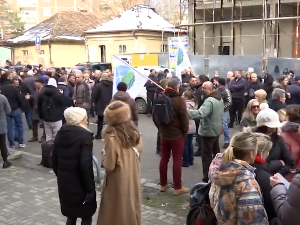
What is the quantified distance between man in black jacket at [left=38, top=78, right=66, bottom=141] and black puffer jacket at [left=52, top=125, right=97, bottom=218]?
4601 millimetres

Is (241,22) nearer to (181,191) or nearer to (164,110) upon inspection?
(164,110)

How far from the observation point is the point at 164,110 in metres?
6.84

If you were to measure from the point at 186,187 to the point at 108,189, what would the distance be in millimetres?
3005

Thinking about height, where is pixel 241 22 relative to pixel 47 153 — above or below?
above

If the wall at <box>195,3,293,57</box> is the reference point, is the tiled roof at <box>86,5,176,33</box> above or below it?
above

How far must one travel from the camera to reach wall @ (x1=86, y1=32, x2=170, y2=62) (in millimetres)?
33344

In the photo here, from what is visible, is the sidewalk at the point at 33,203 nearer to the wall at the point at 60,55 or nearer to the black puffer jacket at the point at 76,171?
the black puffer jacket at the point at 76,171

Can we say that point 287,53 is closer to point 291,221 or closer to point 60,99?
point 60,99

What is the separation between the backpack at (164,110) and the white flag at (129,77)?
195 centimetres

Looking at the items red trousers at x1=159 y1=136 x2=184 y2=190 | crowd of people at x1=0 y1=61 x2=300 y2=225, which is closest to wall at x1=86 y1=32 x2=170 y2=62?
crowd of people at x1=0 y1=61 x2=300 y2=225

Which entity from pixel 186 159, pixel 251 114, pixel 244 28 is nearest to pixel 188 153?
pixel 186 159

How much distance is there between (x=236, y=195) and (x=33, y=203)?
→ 4406mm

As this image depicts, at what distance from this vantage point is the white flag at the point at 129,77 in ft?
28.9

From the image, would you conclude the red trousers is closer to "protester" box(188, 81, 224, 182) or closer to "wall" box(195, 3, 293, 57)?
"protester" box(188, 81, 224, 182)
